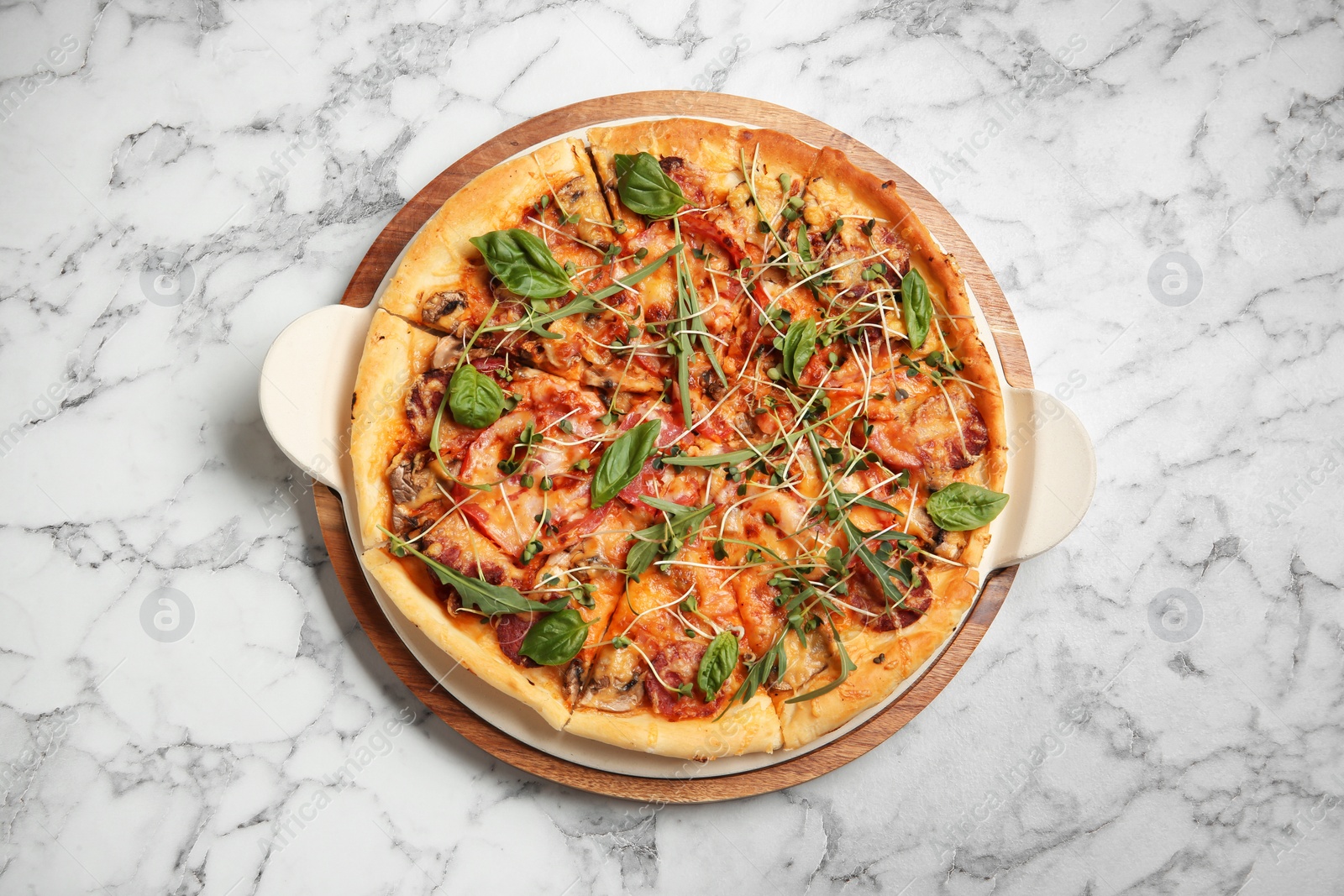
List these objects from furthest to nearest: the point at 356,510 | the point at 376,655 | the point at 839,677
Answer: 1. the point at 376,655
2. the point at 356,510
3. the point at 839,677

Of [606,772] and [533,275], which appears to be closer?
[533,275]

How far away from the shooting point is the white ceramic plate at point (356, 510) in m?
3.40

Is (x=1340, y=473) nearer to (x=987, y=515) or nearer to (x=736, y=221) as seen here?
(x=987, y=515)

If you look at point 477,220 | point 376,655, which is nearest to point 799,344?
point 477,220

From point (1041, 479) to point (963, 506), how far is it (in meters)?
0.45

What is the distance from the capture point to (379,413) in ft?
10.8

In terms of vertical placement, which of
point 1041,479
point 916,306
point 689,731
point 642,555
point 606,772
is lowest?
point 606,772

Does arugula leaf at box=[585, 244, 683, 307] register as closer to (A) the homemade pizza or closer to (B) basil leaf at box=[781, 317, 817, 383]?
(A) the homemade pizza

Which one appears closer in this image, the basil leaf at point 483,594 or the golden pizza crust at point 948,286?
the basil leaf at point 483,594

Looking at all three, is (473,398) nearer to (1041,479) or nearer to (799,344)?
(799,344)

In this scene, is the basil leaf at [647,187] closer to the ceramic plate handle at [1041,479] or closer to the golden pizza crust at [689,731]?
the ceramic plate handle at [1041,479]

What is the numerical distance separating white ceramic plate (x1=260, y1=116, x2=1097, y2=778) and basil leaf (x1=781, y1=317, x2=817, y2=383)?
97 centimetres

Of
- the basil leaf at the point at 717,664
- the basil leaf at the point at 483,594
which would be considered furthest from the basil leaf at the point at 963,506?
the basil leaf at the point at 483,594

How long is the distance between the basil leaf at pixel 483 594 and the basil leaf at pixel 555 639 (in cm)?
7
